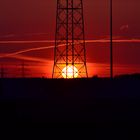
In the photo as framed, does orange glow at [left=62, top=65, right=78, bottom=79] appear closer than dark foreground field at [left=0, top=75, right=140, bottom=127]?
No

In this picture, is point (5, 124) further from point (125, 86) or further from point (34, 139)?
point (125, 86)

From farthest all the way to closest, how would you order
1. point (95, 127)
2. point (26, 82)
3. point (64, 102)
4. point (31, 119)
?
point (26, 82) → point (64, 102) → point (31, 119) → point (95, 127)

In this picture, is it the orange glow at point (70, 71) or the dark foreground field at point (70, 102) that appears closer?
the dark foreground field at point (70, 102)

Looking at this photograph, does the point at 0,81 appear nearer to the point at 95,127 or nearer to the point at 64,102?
the point at 64,102

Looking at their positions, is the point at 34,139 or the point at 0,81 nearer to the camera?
the point at 34,139

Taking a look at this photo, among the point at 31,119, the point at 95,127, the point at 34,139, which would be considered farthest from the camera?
the point at 31,119

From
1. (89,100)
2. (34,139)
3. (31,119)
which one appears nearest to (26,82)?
(89,100)
